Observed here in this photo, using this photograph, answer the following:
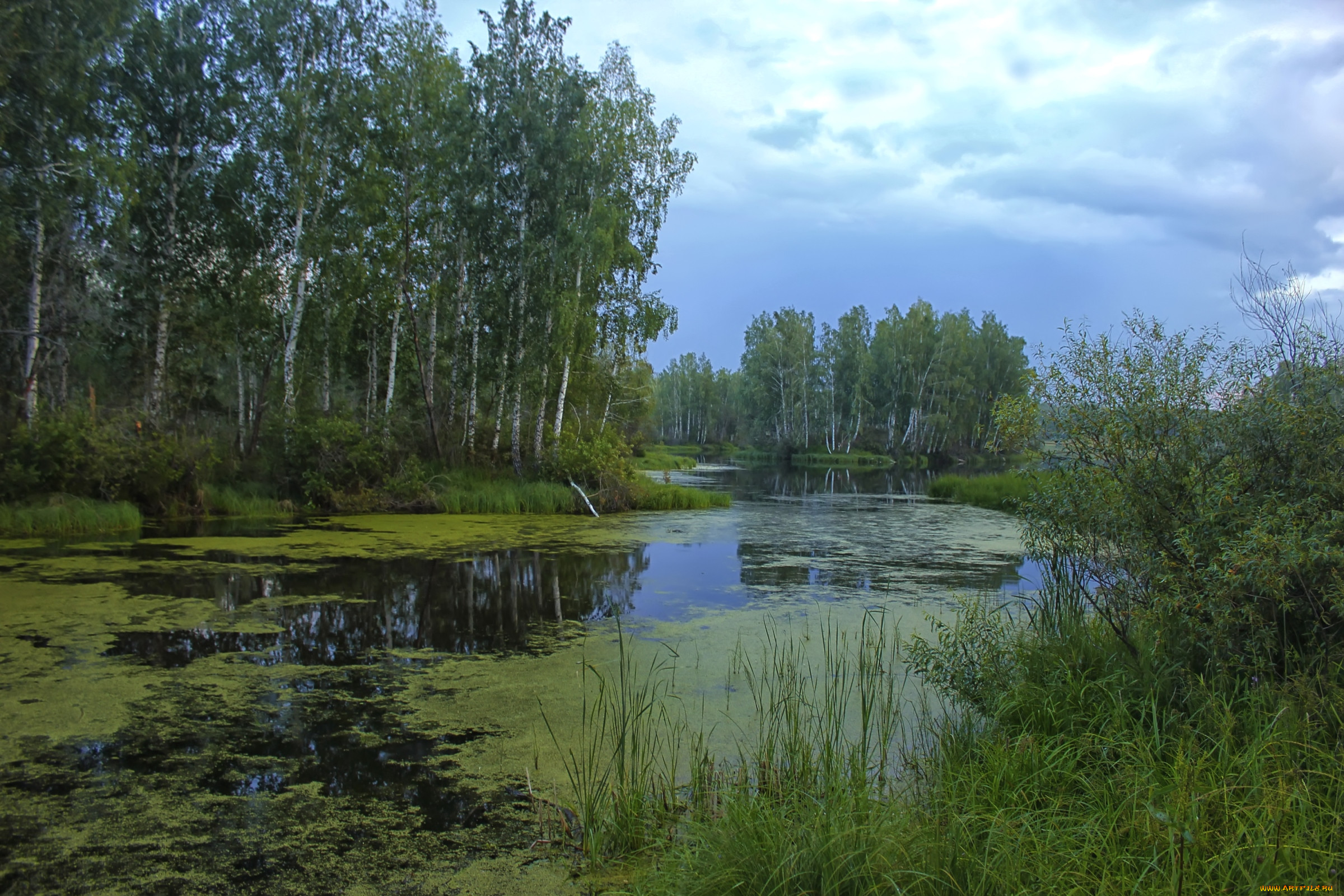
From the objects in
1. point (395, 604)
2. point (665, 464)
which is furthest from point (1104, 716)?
point (665, 464)

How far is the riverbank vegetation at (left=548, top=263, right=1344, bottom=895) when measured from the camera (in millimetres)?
2367

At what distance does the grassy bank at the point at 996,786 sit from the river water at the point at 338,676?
53cm

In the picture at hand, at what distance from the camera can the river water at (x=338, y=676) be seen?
292cm

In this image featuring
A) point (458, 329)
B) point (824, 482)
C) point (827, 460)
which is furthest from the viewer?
point (827, 460)

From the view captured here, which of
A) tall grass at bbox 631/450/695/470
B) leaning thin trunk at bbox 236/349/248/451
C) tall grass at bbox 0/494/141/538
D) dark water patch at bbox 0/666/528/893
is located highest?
leaning thin trunk at bbox 236/349/248/451

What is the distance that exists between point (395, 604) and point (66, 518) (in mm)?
6466

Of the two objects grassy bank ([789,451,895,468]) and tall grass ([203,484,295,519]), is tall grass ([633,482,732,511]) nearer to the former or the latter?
tall grass ([203,484,295,519])

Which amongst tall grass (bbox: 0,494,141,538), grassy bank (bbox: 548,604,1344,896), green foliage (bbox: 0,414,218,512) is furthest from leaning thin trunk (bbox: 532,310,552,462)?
grassy bank (bbox: 548,604,1344,896)

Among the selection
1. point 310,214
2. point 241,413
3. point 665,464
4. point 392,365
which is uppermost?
point 310,214

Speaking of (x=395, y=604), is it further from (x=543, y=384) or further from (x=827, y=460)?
(x=827, y=460)

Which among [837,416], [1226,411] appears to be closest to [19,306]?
[1226,411]

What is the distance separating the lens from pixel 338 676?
5000 millimetres

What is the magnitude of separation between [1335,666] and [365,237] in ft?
49.6

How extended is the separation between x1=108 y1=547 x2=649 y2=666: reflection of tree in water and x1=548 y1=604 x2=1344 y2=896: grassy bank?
85.2 inches
